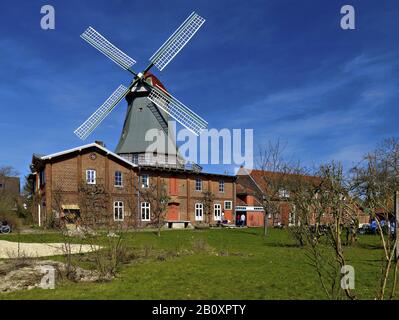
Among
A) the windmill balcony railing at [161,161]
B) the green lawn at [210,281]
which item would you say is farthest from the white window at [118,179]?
the green lawn at [210,281]

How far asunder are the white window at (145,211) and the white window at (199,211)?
6711 millimetres

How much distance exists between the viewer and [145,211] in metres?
40.3

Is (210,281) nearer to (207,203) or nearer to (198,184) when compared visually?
(207,203)

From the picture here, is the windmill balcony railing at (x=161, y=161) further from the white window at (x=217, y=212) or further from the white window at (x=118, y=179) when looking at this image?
the white window at (x=217, y=212)

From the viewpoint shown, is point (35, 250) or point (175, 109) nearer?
point (35, 250)

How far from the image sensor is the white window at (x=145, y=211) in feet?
132

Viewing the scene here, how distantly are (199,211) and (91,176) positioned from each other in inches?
551

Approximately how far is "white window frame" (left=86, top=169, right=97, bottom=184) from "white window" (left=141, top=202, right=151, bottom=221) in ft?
19.4

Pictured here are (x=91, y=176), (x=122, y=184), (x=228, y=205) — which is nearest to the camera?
(x=91, y=176)

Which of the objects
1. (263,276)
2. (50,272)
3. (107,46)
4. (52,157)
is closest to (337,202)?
(263,276)

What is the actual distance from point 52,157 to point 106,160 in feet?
17.4

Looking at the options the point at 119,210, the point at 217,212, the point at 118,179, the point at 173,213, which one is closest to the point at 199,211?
the point at 217,212
